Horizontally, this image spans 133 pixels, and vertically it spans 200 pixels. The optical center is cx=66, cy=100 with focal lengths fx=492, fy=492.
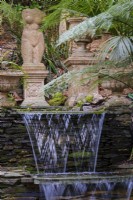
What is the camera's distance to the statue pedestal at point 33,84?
22.0ft

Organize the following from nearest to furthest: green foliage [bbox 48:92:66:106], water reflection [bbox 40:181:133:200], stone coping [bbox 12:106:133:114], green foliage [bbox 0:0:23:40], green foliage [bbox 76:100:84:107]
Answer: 1. water reflection [bbox 40:181:133:200]
2. stone coping [bbox 12:106:133:114]
3. green foliage [bbox 76:100:84:107]
4. green foliage [bbox 48:92:66:106]
5. green foliage [bbox 0:0:23:40]

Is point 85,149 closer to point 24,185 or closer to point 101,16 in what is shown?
point 24,185

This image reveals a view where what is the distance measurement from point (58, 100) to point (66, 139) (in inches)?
60.1

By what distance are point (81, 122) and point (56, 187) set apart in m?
1.38

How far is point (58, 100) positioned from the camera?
718 cm

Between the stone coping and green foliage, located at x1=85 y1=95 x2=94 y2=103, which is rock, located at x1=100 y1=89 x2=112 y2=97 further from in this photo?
the stone coping

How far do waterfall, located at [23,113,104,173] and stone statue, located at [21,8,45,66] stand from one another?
1389 millimetres

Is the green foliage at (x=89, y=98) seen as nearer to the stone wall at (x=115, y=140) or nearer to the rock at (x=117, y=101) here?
the rock at (x=117, y=101)

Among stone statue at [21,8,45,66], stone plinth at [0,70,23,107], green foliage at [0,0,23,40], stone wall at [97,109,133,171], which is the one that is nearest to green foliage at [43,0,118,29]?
stone statue at [21,8,45,66]

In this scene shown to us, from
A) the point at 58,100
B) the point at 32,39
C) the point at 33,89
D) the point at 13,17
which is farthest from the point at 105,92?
the point at 13,17

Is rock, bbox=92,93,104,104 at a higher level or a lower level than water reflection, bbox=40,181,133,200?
higher

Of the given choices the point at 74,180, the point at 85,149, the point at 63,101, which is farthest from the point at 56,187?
the point at 63,101

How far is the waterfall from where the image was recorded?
18.3ft

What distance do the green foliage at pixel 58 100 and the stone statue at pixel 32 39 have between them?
60cm
